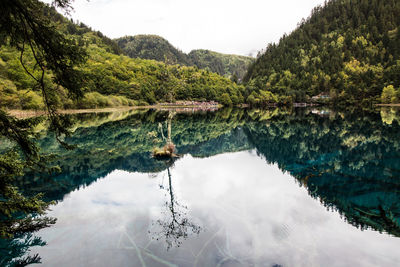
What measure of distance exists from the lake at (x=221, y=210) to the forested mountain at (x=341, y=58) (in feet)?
341

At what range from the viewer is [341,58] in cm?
15062

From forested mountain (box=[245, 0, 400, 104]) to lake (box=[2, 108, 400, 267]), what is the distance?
341 feet

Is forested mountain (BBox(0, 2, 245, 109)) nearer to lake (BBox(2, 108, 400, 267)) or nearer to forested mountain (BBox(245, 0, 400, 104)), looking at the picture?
lake (BBox(2, 108, 400, 267))

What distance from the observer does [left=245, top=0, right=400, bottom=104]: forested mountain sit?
11444 centimetres

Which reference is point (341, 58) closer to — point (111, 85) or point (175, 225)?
point (111, 85)

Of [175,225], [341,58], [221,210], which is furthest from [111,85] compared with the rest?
[341,58]

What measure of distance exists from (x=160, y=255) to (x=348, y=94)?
427 ft

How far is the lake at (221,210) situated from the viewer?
700 cm

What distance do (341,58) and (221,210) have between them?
173m

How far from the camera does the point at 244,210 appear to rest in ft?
33.4

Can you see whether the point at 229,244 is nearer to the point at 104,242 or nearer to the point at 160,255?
the point at 160,255

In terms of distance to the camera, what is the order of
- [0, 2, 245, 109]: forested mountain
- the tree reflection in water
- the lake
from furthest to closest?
[0, 2, 245, 109]: forested mountain < the tree reflection in water < the lake

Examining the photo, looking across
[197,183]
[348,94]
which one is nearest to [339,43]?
[348,94]

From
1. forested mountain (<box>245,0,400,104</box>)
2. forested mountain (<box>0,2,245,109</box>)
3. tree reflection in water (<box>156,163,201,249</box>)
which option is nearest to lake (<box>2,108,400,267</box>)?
tree reflection in water (<box>156,163,201,249</box>)
